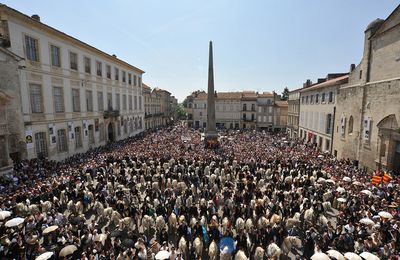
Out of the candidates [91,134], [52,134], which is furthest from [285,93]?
[52,134]

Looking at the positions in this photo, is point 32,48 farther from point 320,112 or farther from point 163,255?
point 320,112

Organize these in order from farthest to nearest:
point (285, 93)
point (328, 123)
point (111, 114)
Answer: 1. point (285, 93)
2. point (111, 114)
3. point (328, 123)

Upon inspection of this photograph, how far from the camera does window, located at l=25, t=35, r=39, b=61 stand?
1959cm

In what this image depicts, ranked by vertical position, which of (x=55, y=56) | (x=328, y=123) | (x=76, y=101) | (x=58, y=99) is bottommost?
(x=328, y=123)

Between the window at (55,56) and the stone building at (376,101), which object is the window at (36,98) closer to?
the window at (55,56)

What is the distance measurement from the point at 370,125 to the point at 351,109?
4002 millimetres

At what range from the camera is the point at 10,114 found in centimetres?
1753

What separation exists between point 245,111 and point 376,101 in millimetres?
42154

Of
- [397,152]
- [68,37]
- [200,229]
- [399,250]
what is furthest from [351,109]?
A: [68,37]

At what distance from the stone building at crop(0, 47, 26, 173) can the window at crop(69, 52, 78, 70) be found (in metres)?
7.49

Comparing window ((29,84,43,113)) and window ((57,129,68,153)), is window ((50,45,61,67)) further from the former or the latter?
window ((57,129,68,153))

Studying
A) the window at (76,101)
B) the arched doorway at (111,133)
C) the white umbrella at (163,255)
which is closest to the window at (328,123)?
the white umbrella at (163,255)

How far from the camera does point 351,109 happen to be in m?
23.1

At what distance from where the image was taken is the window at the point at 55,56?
22641mm
